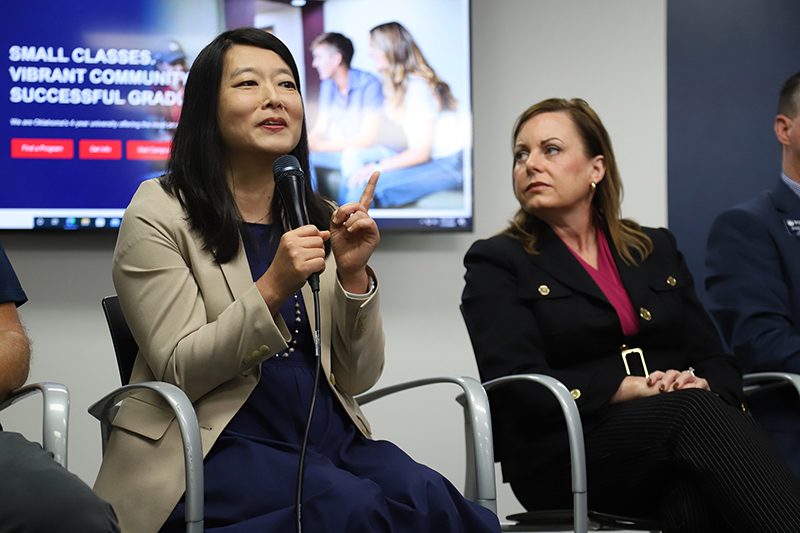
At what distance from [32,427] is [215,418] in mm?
1721

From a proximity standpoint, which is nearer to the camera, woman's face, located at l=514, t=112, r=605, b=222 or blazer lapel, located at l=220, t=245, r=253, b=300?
blazer lapel, located at l=220, t=245, r=253, b=300

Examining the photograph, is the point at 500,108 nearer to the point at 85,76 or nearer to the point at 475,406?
the point at 85,76

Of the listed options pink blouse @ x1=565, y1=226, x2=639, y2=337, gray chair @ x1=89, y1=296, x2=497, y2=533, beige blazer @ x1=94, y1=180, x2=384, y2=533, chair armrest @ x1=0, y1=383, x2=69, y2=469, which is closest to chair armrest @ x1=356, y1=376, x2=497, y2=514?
gray chair @ x1=89, y1=296, x2=497, y2=533

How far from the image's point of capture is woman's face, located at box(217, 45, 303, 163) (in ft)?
4.82

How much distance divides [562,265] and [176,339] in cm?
106

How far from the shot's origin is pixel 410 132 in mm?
2762

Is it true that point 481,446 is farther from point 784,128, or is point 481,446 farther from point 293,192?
point 784,128

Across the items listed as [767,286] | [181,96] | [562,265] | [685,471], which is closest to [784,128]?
[767,286]

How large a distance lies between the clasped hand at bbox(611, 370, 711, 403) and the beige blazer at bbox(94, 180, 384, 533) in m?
0.63

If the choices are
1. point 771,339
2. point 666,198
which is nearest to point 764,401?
point 771,339

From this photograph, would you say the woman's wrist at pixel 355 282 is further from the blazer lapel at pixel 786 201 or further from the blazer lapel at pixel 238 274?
the blazer lapel at pixel 786 201

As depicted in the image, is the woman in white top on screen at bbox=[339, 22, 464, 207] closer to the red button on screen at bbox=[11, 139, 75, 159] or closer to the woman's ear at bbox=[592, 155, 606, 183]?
the woman's ear at bbox=[592, 155, 606, 183]

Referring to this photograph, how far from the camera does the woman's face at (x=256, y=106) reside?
1.47 m

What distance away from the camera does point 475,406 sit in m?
1.40
